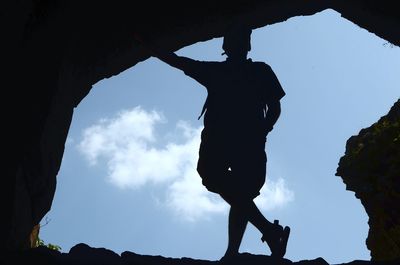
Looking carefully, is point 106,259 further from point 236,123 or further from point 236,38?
point 236,38

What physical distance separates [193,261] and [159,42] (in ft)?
9.74

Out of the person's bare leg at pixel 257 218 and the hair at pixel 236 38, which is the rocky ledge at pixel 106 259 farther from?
the hair at pixel 236 38

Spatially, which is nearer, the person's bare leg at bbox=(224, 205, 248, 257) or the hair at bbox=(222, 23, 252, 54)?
the person's bare leg at bbox=(224, 205, 248, 257)

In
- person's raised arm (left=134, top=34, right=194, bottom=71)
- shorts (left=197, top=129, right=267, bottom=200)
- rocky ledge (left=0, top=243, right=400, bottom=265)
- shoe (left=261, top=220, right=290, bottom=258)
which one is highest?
person's raised arm (left=134, top=34, right=194, bottom=71)

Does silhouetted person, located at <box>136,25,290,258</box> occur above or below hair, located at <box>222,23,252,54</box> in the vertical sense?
below

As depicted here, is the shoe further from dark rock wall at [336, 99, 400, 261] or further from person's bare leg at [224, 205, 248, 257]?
dark rock wall at [336, 99, 400, 261]

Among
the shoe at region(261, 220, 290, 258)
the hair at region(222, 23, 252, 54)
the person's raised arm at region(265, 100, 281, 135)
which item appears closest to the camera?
the shoe at region(261, 220, 290, 258)

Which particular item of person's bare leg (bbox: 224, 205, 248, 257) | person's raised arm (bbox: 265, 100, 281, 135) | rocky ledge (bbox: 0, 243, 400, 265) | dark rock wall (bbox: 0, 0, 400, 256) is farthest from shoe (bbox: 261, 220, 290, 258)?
dark rock wall (bbox: 0, 0, 400, 256)

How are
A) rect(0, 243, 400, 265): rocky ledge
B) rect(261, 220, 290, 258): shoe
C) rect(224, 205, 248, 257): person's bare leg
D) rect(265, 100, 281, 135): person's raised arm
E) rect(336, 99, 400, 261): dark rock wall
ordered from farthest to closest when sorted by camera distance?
rect(336, 99, 400, 261): dark rock wall → rect(265, 100, 281, 135): person's raised arm → rect(224, 205, 248, 257): person's bare leg → rect(261, 220, 290, 258): shoe → rect(0, 243, 400, 265): rocky ledge

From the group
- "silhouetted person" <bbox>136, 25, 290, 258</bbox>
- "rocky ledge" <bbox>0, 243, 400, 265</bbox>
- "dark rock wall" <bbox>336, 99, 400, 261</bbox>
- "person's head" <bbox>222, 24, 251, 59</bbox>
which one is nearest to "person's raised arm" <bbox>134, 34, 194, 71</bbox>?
A: "silhouetted person" <bbox>136, 25, 290, 258</bbox>

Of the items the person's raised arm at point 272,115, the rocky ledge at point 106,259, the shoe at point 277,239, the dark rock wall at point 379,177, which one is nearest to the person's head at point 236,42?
the person's raised arm at point 272,115

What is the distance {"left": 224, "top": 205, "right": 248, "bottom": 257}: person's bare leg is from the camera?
15.6 feet

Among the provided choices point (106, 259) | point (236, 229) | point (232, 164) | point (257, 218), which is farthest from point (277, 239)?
point (106, 259)

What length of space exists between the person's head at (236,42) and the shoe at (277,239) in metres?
1.53
